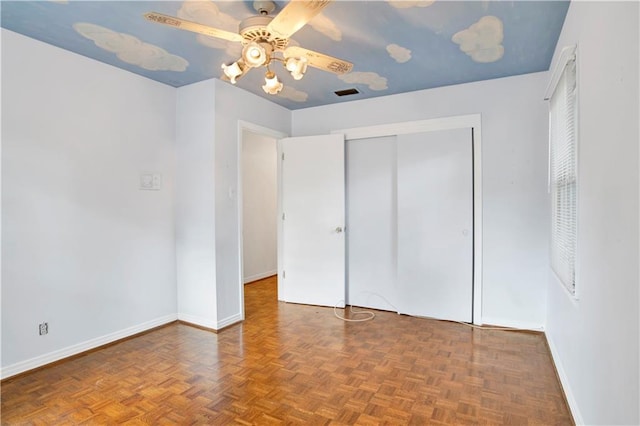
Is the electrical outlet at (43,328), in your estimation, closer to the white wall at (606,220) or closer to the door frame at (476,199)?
the white wall at (606,220)

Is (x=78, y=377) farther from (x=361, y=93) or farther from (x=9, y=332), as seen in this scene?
(x=361, y=93)

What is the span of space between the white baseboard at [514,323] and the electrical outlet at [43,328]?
3837mm

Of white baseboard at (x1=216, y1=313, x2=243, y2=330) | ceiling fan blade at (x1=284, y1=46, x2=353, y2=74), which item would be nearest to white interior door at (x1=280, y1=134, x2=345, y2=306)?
white baseboard at (x1=216, y1=313, x2=243, y2=330)

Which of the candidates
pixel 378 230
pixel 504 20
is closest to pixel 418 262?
pixel 378 230

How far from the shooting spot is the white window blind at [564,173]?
2.19 metres

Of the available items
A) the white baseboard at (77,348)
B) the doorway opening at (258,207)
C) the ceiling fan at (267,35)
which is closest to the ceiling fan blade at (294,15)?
the ceiling fan at (267,35)

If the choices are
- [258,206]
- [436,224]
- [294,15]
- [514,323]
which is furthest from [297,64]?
[258,206]

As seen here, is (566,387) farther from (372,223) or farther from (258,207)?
(258,207)

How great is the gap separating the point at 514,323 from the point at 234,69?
3350 millimetres

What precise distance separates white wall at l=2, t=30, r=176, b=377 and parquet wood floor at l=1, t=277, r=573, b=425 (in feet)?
1.03

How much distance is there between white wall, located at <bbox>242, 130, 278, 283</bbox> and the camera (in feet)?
18.2

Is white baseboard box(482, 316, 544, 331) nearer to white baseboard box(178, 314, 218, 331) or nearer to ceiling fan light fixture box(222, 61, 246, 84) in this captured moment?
white baseboard box(178, 314, 218, 331)

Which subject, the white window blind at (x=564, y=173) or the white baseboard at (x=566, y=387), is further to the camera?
the white window blind at (x=564, y=173)

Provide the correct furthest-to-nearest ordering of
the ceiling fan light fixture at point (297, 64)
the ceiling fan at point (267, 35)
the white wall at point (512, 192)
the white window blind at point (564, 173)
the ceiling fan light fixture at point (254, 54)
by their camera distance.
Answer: the white wall at point (512, 192) < the white window blind at point (564, 173) < the ceiling fan light fixture at point (297, 64) < the ceiling fan light fixture at point (254, 54) < the ceiling fan at point (267, 35)
